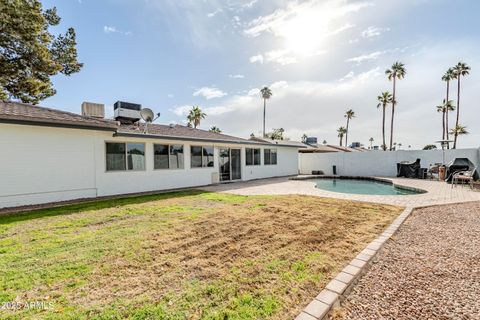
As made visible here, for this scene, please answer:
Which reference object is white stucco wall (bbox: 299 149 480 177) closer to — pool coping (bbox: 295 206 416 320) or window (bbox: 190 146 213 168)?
window (bbox: 190 146 213 168)

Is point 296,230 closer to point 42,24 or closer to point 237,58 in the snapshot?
point 237,58

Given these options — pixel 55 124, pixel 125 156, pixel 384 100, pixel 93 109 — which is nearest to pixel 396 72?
pixel 384 100

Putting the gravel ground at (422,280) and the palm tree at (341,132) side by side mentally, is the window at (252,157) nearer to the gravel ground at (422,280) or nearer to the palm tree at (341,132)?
the gravel ground at (422,280)

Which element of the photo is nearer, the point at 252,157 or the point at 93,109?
the point at 93,109

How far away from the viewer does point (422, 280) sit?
8.82 feet

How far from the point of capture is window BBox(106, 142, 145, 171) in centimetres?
932

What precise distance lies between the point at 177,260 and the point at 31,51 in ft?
43.8

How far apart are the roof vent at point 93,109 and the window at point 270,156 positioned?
10.2 meters

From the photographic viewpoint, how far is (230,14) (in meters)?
10.9

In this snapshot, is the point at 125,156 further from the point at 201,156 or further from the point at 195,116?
the point at 195,116

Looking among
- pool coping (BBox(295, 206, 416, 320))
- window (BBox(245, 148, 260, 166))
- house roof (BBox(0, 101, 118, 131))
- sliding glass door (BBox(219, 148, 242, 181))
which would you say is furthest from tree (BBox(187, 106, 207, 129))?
pool coping (BBox(295, 206, 416, 320))

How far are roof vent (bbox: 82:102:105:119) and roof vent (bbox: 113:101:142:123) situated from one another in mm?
932

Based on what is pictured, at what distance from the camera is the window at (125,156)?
9.32 metres

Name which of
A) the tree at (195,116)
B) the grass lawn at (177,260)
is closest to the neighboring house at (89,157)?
the grass lawn at (177,260)
